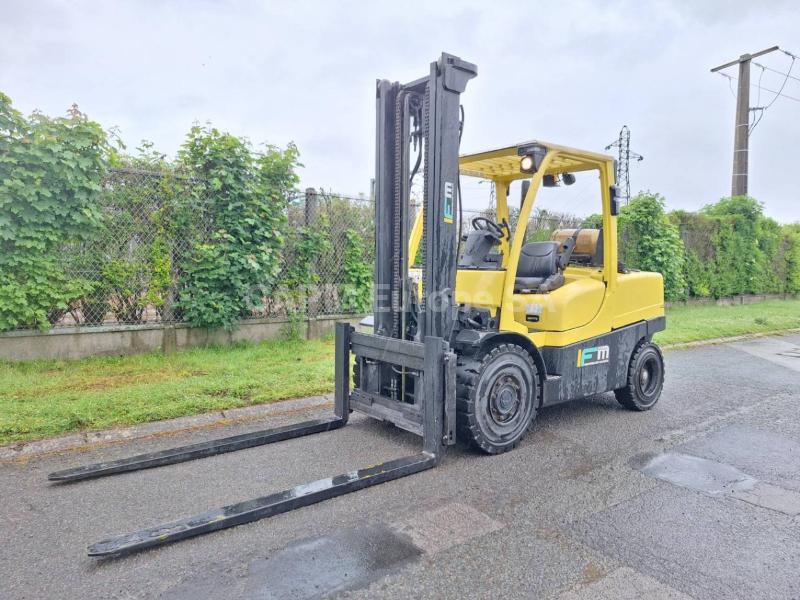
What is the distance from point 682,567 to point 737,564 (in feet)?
1.03

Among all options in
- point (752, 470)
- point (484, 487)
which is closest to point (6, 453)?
point (484, 487)

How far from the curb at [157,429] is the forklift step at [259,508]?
179cm

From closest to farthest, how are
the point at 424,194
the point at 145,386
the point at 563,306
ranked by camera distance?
the point at 424,194 < the point at 563,306 < the point at 145,386

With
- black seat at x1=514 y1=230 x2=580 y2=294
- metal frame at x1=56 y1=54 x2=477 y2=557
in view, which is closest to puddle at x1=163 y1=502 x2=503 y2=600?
metal frame at x1=56 y1=54 x2=477 y2=557

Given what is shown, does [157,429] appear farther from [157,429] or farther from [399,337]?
[399,337]

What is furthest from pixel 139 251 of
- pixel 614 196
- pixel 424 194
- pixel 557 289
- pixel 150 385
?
pixel 614 196

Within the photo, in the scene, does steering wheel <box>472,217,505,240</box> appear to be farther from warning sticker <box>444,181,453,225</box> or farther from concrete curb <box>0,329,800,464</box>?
concrete curb <box>0,329,800,464</box>

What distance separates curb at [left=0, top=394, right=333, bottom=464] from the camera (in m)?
4.32

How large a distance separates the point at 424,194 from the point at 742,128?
1866 centimetres

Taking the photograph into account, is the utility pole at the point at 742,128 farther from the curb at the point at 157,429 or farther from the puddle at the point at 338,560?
the puddle at the point at 338,560

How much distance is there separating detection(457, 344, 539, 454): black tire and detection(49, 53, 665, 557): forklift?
12 mm

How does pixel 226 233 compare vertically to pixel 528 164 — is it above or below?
below

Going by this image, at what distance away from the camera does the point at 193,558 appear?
9.50ft

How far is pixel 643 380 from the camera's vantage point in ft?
20.1
